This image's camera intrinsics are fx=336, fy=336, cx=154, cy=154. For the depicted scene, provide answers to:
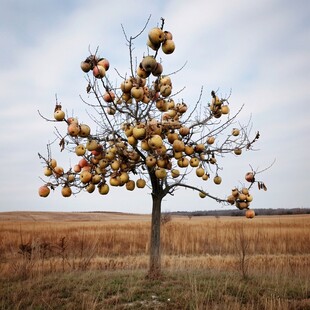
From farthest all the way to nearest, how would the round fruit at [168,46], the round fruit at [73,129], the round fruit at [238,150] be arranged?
the round fruit at [238,150] < the round fruit at [73,129] < the round fruit at [168,46]

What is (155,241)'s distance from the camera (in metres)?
6.36

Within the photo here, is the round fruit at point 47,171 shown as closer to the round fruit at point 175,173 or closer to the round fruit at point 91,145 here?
the round fruit at point 91,145

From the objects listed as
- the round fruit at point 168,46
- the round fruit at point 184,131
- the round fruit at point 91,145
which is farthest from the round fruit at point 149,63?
the round fruit at point 91,145

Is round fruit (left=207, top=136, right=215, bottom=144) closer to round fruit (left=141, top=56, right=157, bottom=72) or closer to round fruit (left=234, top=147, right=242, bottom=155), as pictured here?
round fruit (left=234, top=147, right=242, bottom=155)

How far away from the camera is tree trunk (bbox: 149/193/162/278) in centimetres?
636

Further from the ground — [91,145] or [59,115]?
[59,115]

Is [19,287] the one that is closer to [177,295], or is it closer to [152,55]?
[177,295]

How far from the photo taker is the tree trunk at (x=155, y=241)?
6363 mm

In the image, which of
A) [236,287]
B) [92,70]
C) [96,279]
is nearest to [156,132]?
[92,70]

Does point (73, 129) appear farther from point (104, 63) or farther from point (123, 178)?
point (104, 63)

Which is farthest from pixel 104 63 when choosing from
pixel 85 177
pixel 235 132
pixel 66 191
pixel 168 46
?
pixel 235 132

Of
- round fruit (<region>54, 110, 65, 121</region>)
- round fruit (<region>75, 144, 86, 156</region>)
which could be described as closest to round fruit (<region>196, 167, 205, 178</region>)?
round fruit (<region>75, 144, 86, 156</region>)

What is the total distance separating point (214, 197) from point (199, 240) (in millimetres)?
11388

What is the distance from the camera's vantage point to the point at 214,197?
6512mm
